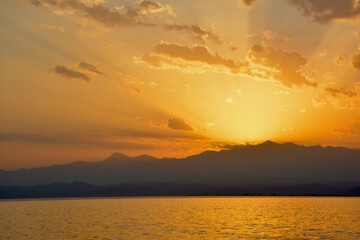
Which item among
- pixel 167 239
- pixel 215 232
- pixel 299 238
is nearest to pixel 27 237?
pixel 167 239

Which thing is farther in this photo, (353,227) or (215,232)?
(353,227)

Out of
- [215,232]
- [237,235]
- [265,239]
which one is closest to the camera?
[265,239]

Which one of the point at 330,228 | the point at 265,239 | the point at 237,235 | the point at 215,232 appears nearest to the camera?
the point at 265,239

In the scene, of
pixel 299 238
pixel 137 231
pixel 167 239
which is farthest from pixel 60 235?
pixel 299 238

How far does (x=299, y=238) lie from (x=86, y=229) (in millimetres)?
43031

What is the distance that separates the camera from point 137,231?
77562 mm

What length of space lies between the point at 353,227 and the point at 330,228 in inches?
213

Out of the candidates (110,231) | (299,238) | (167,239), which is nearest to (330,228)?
(299,238)

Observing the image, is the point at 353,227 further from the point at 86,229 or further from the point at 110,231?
the point at 86,229

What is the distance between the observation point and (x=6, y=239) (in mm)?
70750

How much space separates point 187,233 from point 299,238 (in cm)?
1991

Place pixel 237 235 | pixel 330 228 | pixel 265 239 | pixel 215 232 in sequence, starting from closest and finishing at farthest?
pixel 265 239
pixel 237 235
pixel 215 232
pixel 330 228

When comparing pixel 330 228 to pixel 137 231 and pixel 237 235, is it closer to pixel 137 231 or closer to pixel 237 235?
pixel 237 235

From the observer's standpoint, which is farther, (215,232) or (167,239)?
(215,232)
